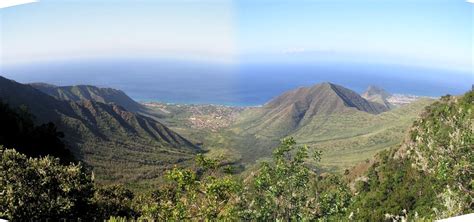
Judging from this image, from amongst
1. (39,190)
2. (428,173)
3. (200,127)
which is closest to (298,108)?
(200,127)

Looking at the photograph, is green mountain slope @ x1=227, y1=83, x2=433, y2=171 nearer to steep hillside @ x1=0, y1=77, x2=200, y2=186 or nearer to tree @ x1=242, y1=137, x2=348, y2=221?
steep hillside @ x1=0, y1=77, x2=200, y2=186

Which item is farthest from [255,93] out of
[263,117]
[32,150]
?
[32,150]

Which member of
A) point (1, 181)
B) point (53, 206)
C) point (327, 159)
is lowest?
point (327, 159)

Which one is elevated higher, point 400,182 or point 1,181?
point 1,181

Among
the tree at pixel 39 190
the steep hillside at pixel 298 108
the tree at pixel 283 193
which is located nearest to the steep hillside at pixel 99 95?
the steep hillside at pixel 298 108

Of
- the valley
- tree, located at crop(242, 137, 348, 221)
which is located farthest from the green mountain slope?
tree, located at crop(242, 137, 348, 221)

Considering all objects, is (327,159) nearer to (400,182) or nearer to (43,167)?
(400,182)

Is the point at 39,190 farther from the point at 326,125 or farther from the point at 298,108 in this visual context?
the point at 298,108
